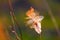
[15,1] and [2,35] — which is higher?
[15,1]

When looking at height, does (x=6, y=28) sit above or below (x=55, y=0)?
below

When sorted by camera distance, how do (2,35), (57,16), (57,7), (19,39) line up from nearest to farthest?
(19,39)
(2,35)
(57,16)
(57,7)

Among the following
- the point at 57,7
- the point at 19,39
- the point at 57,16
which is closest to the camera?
the point at 19,39

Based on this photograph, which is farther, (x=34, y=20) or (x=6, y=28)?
(x=6, y=28)

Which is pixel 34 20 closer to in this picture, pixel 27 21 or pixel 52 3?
pixel 27 21

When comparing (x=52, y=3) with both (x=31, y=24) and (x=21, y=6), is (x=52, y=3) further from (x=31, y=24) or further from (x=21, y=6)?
(x=31, y=24)

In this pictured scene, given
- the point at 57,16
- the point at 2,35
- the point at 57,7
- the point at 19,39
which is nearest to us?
the point at 19,39

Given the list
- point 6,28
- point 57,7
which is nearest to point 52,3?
point 57,7

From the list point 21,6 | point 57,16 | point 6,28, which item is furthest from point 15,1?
point 6,28

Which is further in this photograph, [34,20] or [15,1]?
[15,1]
